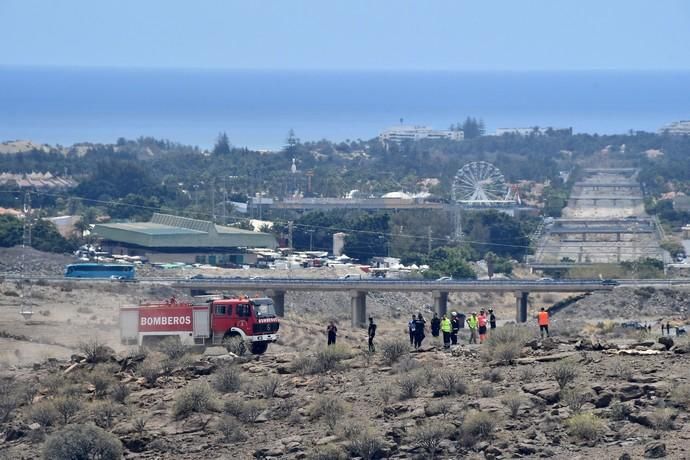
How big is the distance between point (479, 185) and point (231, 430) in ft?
427

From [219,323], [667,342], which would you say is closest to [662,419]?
[667,342]

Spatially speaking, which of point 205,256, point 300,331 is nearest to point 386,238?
point 205,256

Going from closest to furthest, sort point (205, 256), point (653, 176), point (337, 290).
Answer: point (337, 290) → point (205, 256) → point (653, 176)

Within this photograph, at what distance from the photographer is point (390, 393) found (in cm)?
3462

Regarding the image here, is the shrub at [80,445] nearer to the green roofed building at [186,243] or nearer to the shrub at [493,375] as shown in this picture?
the shrub at [493,375]

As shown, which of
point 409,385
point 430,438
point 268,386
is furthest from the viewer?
point 268,386

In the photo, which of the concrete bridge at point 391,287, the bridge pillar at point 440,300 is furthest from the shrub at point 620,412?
the bridge pillar at point 440,300

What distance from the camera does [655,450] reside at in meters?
30.2

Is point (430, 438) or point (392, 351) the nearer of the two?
Answer: point (430, 438)

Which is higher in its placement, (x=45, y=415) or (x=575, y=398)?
(x=575, y=398)

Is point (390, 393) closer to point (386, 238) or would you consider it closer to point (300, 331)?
point (300, 331)

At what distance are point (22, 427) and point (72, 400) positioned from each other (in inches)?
39.1

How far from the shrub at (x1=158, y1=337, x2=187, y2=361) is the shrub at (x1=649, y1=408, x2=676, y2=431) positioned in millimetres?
11087

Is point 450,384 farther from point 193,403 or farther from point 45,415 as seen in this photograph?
point 45,415
